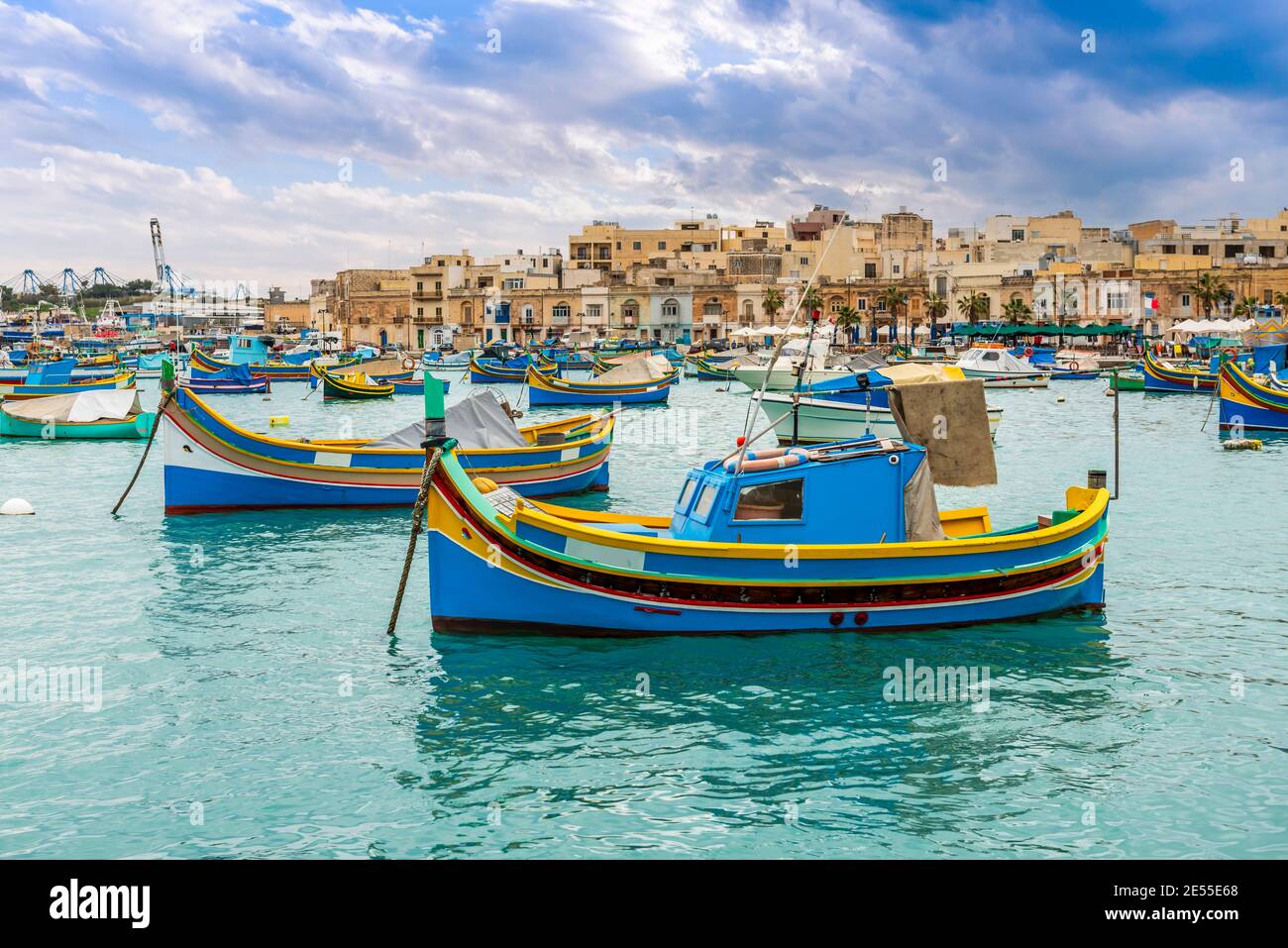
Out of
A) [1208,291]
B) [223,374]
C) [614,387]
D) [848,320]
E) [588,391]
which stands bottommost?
[588,391]

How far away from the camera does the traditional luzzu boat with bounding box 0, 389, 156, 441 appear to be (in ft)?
142

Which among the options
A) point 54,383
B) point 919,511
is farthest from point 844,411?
point 54,383

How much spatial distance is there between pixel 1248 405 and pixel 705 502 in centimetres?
3429

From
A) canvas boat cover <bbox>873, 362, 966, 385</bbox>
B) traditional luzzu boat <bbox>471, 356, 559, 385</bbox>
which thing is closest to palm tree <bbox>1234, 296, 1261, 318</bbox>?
traditional luzzu boat <bbox>471, 356, 559, 385</bbox>

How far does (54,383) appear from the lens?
60531mm

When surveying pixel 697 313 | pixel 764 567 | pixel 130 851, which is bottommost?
pixel 130 851

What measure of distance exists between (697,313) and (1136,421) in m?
71.4

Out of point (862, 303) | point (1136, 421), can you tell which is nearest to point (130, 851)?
point (1136, 421)

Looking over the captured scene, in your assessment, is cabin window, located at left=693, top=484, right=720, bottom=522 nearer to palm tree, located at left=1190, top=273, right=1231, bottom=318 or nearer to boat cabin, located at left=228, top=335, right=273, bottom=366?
boat cabin, located at left=228, top=335, right=273, bottom=366

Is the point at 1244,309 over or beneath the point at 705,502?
over

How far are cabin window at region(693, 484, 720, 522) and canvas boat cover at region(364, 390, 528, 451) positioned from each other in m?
12.3

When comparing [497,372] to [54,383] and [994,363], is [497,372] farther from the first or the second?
[994,363]
